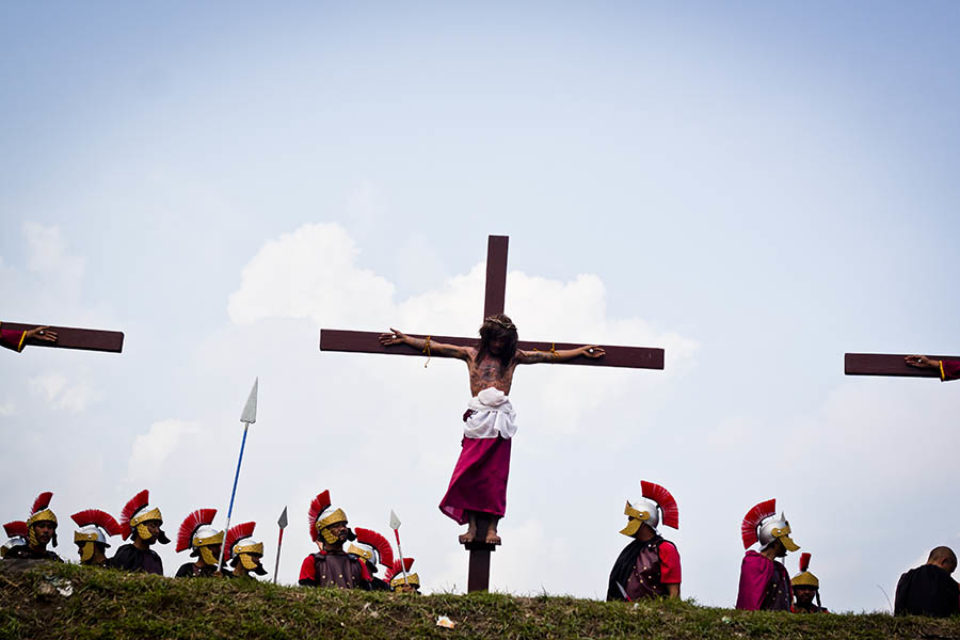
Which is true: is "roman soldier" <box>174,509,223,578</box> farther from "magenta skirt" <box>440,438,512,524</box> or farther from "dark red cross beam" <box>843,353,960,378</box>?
"dark red cross beam" <box>843,353,960,378</box>

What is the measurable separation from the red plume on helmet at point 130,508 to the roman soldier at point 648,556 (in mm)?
5328

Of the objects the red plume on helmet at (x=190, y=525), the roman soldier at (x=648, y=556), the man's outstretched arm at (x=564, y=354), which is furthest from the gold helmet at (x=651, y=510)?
the red plume on helmet at (x=190, y=525)

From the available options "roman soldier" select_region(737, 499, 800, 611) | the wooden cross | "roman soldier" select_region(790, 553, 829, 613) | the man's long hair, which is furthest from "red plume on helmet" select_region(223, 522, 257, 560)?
"roman soldier" select_region(790, 553, 829, 613)

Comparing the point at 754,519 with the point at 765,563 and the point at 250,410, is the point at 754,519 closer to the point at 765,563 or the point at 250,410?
→ the point at 765,563

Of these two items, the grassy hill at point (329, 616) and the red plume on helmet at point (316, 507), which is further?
the red plume on helmet at point (316, 507)

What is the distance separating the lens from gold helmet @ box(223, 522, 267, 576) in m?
12.1

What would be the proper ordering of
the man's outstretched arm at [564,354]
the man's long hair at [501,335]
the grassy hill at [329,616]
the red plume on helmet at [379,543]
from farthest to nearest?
the red plume on helmet at [379,543], the man's outstretched arm at [564,354], the man's long hair at [501,335], the grassy hill at [329,616]

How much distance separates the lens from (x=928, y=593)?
1086cm

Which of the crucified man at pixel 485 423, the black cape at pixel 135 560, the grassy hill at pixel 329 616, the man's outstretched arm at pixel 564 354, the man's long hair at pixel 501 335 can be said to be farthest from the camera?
the man's outstretched arm at pixel 564 354

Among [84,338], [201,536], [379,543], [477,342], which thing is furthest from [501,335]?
[84,338]

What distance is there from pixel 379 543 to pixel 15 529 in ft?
14.8

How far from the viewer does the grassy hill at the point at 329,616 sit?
8883 mm

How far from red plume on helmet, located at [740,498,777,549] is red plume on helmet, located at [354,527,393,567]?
4.19 m

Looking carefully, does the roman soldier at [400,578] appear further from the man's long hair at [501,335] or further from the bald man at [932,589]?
the bald man at [932,589]
